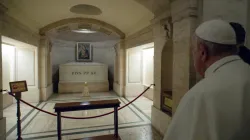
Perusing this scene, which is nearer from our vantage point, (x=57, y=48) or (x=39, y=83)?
(x=39, y=83)

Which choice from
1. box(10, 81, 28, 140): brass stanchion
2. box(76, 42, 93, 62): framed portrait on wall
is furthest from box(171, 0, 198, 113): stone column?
box(76, 42, 93, 62): framed portrait on wall

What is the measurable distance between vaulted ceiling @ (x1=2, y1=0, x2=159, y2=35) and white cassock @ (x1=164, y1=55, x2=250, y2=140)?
2922 mm

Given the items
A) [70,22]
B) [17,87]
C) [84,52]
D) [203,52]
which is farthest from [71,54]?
[203,52]

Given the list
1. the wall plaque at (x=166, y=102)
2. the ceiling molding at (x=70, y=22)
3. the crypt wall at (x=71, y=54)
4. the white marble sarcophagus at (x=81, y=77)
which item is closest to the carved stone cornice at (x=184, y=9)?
the wall plaque at (x=166, y=102)

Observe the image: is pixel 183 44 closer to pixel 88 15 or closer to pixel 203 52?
pixel 203 52

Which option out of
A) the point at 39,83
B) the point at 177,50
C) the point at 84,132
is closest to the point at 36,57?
the point at 39,83

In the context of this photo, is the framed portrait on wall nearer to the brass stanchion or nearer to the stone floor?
the stone floor

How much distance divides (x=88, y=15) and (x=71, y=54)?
4862 millimetres

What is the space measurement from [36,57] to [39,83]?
1.12m

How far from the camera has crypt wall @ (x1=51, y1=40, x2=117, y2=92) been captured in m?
→ 9.72

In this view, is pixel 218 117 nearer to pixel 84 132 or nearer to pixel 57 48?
pixel 84 132

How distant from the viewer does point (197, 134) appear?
2.47 ft

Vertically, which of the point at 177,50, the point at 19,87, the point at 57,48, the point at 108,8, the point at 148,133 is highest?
the point at 108,8

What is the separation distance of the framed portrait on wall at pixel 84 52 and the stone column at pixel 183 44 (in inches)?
312
